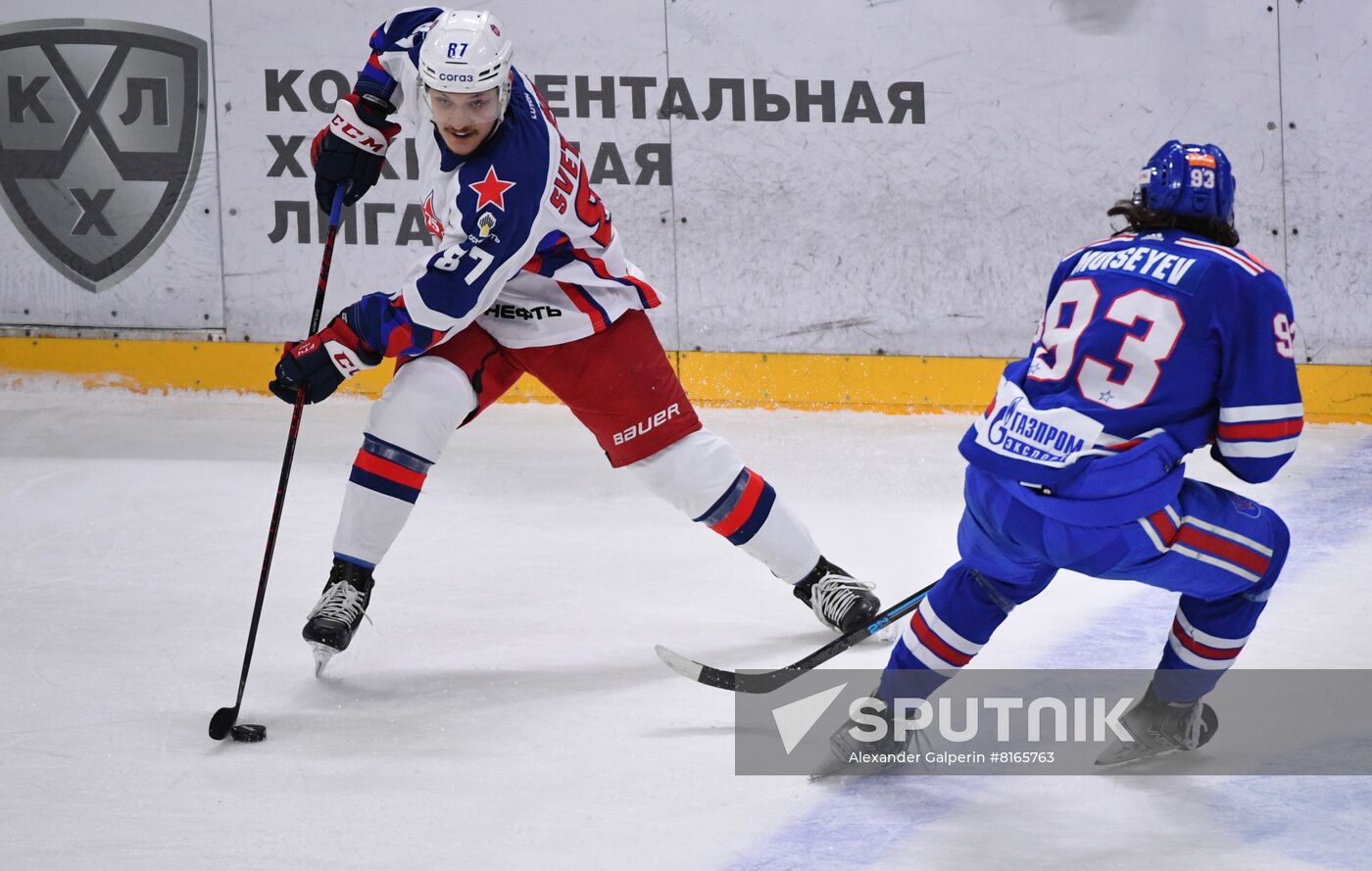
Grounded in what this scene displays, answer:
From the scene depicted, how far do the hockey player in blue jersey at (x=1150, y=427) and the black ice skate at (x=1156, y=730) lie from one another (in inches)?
5.2

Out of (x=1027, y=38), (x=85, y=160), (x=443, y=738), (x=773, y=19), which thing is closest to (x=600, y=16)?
(x=773, y=19)

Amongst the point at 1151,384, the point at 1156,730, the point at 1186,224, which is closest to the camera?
the point at 1151,384

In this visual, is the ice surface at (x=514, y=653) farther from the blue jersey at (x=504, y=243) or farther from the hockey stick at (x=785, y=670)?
the blue jersey at (x=504, y=243)

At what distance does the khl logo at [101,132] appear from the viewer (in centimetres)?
487

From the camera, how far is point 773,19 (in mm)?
4703

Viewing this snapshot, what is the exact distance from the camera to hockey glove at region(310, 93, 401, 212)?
3035mm

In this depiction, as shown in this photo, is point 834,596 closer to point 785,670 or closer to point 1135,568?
point 785,670

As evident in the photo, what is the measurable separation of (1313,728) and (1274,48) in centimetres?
265

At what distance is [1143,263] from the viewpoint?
82.0 inches

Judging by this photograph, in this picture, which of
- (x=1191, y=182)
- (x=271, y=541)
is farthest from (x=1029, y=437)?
(x=271, y=541)

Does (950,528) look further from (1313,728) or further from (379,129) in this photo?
(379,129)

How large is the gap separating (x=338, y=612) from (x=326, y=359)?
1.47 ft

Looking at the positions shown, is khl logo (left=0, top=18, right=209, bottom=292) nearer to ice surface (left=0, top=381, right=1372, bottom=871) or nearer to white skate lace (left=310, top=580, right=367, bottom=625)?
ice surface (left=0, top=381, right=1372, bottom=871)

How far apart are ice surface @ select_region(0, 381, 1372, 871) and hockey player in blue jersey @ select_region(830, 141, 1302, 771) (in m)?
0.32
